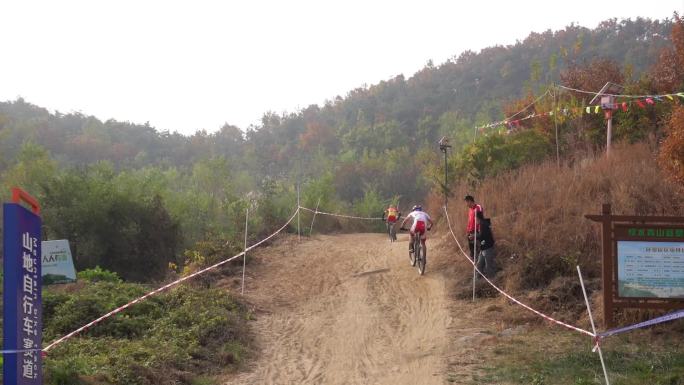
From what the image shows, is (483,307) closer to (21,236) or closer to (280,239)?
(21,236)

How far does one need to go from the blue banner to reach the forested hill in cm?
4981

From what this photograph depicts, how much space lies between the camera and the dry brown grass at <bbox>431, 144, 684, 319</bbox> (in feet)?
37.8

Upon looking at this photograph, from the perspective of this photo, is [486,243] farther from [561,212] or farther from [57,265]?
[57,265]

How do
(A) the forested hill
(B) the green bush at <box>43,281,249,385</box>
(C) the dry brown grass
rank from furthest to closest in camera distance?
(A) the forested hill → (C) the dry brown grass → (B) the green bush at <box>43,281,249,385</box>

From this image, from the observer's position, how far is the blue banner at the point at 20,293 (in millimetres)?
4652

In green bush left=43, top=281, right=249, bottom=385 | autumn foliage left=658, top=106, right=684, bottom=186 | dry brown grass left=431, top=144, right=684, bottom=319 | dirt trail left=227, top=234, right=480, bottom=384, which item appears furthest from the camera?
dry brown grass left=431, top=144, right=684, bottom=319

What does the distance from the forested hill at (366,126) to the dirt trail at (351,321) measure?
1506 inches

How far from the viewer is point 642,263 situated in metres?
9.42

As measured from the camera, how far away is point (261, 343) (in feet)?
33.7

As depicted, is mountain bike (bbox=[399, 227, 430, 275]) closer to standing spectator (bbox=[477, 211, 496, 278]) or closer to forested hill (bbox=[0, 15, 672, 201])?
standing spectator (bbox=[477, 211, 496, 278])

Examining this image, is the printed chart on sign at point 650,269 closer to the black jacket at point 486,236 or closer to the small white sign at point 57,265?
the black jacket at point 486,236

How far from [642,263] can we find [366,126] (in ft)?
227

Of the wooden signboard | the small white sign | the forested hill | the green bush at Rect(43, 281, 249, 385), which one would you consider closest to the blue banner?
the green bush at Rect(43, 281, 249, 385)

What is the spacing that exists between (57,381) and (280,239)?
47.5 feet
